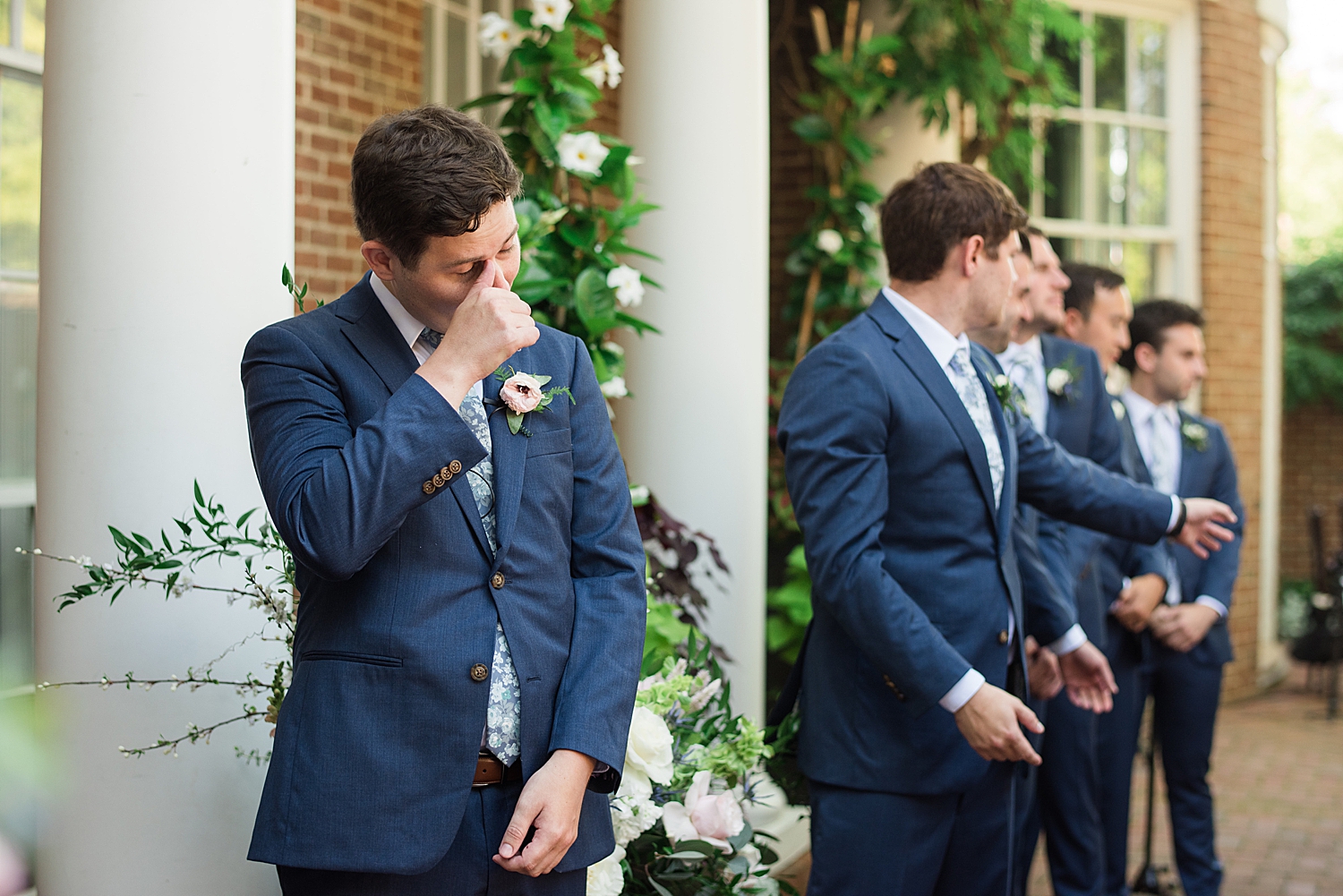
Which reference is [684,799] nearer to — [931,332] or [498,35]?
[931,332]

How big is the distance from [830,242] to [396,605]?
4831 millimetres

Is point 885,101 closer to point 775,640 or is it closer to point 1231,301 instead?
point 775,640

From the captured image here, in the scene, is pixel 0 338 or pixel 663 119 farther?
pixel 663 119

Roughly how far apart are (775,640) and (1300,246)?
23998 millimetres

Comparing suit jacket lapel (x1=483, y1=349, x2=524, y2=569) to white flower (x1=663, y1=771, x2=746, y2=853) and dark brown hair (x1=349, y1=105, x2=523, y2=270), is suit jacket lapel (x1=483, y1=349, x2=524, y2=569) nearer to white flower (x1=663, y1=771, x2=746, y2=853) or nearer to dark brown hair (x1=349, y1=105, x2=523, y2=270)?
dark brown hair (x1=349, y1=105, x2=523, y2=270)

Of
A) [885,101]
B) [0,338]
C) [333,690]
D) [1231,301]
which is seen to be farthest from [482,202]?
[1231,301]

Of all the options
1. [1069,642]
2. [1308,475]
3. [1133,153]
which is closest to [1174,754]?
[1069,642]

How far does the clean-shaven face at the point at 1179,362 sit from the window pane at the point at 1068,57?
413 centimetres

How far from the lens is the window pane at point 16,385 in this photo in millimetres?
3545

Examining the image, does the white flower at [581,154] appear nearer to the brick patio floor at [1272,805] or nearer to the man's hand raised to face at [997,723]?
the man's hand raised to face at [997,723]

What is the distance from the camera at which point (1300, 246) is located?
83.9 ft

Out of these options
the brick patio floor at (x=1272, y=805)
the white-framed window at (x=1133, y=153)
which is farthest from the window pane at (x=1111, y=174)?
the brick patio floor at (x=1272, y=805)

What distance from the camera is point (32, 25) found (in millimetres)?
3682

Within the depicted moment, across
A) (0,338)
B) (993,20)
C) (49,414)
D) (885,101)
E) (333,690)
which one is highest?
(993,20)
